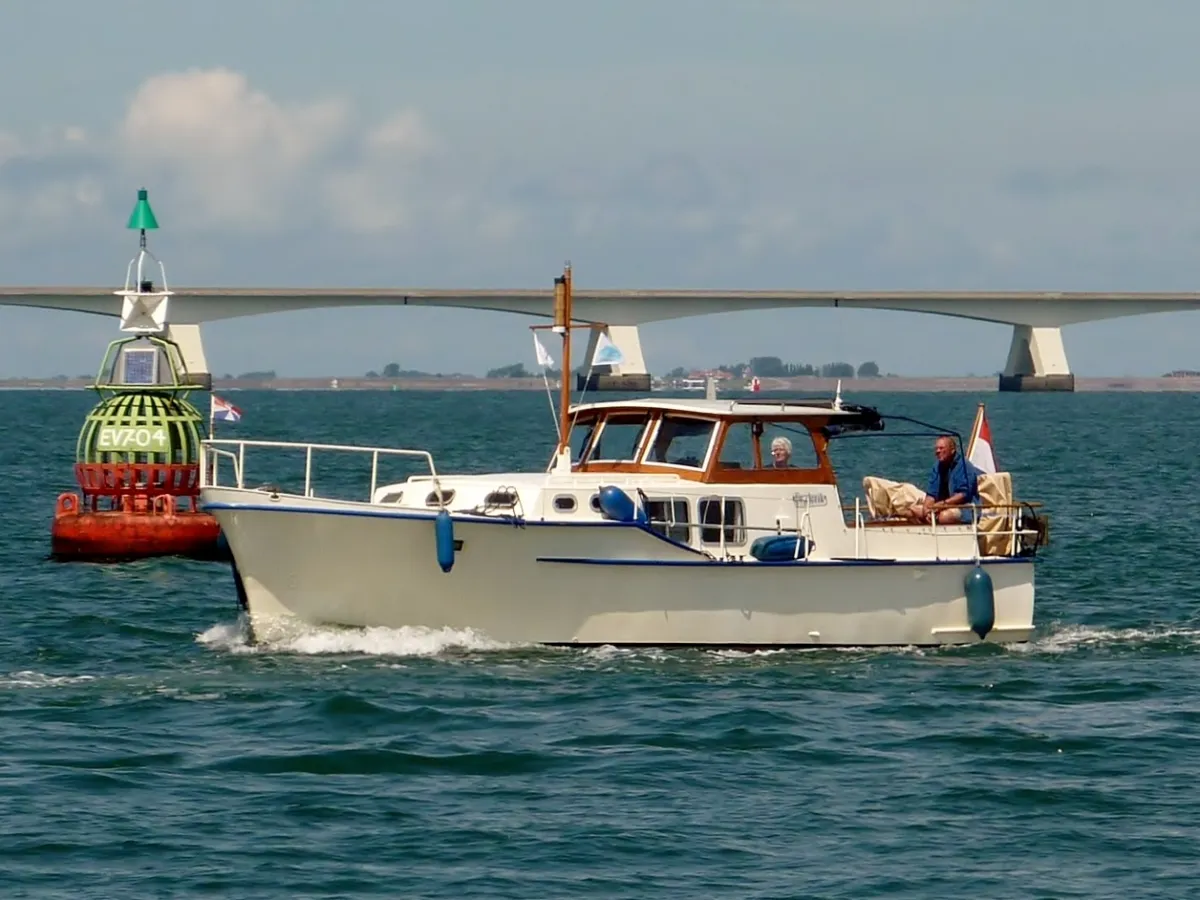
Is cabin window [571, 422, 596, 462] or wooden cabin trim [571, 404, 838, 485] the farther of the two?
cabin window [571, 422, 596, 462]

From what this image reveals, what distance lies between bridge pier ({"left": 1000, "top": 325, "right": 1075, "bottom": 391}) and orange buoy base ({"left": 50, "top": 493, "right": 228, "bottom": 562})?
100 m

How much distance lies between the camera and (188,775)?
49.2ft

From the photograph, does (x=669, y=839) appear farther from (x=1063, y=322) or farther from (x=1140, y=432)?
(x=1063, y=322)

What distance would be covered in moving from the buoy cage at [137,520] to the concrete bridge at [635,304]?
7802 cm

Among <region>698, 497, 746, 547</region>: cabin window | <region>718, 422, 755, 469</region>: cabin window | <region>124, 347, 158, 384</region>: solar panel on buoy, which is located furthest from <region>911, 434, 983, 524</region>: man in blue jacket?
<region>124, 347, 158, 384</region>: solar panel on buoy

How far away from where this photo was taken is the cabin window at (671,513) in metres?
19.8

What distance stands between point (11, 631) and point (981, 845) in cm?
1236

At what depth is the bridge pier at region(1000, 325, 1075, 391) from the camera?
408 ft

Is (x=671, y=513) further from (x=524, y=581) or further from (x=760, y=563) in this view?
(x=524, y=581)

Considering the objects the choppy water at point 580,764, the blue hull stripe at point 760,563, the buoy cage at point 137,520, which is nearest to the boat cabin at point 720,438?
the blue hull stripe at point 760,563

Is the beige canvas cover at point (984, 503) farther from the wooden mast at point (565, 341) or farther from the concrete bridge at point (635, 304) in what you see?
the concrete bridge at point (635, 304)

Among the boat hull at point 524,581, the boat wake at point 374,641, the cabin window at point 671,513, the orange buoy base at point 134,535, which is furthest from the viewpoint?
the orange buoy base at point 134,535

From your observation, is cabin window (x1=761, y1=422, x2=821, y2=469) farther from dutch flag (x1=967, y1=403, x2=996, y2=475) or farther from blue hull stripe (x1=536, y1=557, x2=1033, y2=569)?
dutch flag (x1=967, y1=403, x2=996, y2=475)

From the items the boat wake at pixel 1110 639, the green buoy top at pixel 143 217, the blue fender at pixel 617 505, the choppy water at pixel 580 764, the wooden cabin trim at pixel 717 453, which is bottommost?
the choppy water at pixel 580 764
